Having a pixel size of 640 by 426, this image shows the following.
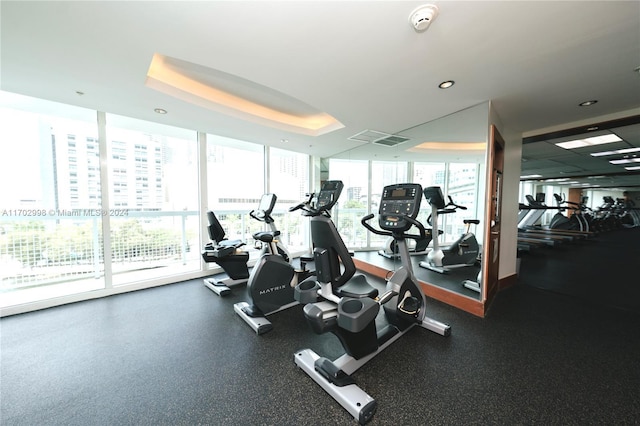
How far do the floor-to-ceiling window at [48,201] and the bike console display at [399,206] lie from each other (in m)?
3.87

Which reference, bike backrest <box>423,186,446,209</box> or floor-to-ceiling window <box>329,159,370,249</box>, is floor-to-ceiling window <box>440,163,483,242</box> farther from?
floor-to-ceiling window <box>329,159,370,249</box>

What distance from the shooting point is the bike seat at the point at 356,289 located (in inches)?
70.1

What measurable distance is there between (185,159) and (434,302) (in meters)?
4.61

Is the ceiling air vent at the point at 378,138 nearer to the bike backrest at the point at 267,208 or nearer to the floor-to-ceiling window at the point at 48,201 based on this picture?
the bike backrest at the point at 267,208

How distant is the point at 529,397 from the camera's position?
60.1 inches

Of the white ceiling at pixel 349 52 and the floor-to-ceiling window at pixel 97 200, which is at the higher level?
the white ceiling at pixel 349 52

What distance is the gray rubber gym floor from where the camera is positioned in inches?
55.8

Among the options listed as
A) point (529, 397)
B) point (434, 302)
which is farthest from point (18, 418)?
point (434, 302)

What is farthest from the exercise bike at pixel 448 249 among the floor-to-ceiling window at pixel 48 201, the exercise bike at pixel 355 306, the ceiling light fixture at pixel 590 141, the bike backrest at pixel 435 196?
the floor-to-ceiling window at pixel 48 201

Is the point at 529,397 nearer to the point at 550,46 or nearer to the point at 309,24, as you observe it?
the point at 550,46

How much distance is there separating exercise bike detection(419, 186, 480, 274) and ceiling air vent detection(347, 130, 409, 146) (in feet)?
3.49

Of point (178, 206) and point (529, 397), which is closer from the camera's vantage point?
point (529, 397)

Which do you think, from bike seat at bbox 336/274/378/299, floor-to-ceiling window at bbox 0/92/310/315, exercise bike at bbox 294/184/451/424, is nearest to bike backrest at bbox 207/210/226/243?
floor-to-ceiling window at bbox 0/92/310/315

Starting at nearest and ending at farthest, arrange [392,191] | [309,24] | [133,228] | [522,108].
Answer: [309,24] < [392,191] < [522,108] < [133,228]
